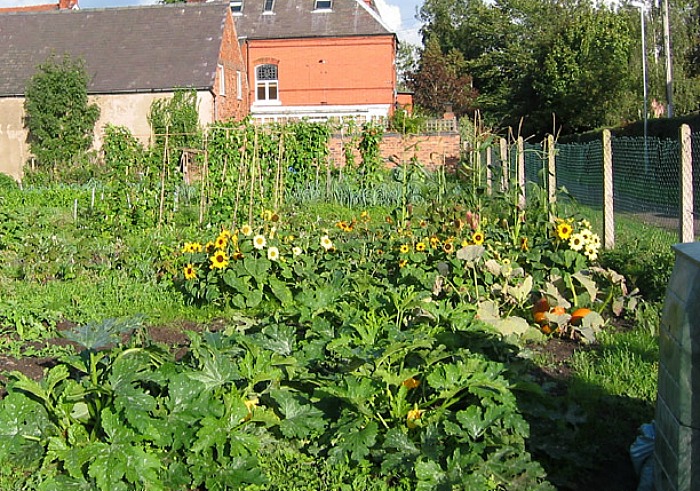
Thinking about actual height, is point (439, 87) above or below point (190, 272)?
above

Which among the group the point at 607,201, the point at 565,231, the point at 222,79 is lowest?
the point at 565,231

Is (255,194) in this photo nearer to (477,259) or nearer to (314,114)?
(477,259)

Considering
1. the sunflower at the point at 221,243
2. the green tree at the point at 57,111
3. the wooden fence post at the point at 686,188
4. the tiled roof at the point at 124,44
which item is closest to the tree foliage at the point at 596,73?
the tiled roof at the point at 124,44

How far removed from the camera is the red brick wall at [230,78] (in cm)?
2981

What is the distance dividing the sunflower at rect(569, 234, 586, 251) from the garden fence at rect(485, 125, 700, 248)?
1.04 meters

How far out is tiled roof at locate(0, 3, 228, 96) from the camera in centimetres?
2908

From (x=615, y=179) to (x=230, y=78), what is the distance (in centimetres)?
1950

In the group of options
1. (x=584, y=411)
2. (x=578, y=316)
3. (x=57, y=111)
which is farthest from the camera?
(x=57, y=111)

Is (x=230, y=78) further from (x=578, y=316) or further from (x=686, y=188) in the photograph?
(x=578, y=316)

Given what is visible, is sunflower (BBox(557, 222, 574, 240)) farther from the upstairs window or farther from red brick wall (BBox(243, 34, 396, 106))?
the upstairs window

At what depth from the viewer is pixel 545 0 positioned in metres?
64.4

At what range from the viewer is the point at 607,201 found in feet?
31.2

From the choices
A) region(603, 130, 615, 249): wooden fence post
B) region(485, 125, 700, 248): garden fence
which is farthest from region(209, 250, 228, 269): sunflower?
region(603, 130, 615, 249): wooden fence post

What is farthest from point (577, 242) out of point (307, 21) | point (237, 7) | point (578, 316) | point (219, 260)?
point (237, 7)
